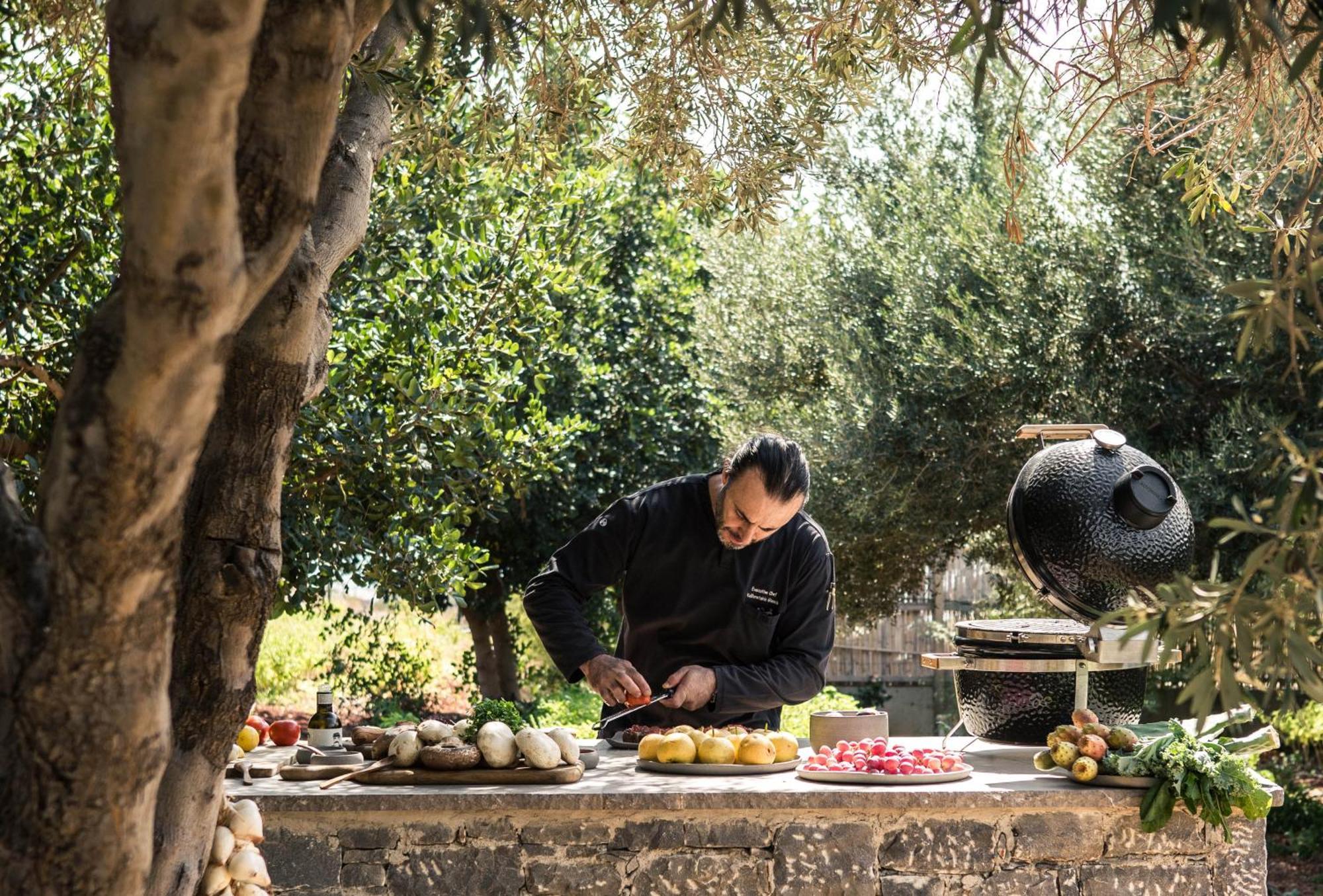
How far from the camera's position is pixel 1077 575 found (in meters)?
4.22

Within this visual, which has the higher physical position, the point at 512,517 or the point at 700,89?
the point at 700,89

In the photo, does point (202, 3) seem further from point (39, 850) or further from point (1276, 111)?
point (1276, 111)

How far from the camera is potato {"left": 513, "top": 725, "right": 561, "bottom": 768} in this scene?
366 cm

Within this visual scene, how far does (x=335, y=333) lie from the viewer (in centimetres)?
681

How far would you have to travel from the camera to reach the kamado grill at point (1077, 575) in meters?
4.18

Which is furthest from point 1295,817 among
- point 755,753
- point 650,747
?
point 650,747

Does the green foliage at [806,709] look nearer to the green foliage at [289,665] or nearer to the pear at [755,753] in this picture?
the green foliage at [289,665]

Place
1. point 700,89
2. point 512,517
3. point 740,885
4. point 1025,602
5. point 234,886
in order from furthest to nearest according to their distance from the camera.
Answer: point 512,517 → point 1025,602 → point 700,89 → point 740,885 → point 234,886

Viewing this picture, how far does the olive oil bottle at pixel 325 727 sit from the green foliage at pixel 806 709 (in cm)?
659

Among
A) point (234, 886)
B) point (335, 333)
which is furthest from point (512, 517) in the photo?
point (234, 886)

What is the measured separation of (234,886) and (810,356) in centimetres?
918

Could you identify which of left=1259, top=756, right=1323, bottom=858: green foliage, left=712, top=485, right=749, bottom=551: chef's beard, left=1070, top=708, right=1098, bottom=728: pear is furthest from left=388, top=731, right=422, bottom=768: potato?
left=1259, top=756, right=1323, bottom=858: green foliage

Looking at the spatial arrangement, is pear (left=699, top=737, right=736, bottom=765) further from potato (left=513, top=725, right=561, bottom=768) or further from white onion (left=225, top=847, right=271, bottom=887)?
white onion (left=225, top=847, right=271, bottom=887)

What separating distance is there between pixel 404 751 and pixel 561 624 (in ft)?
2.75
